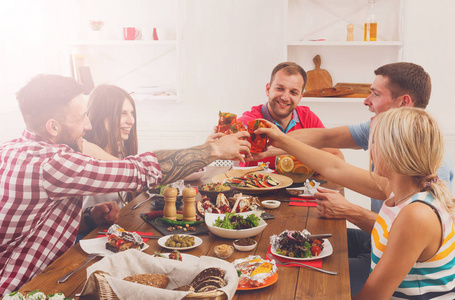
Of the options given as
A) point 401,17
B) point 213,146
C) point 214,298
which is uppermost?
point 401,17

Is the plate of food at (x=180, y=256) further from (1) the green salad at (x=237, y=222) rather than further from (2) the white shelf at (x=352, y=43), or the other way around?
(2) the white shelf at (x=352, y=43)

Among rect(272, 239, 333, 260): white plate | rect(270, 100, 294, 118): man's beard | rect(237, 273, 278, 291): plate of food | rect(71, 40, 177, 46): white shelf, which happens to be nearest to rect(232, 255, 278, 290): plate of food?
rect(237, 273, 278, 291): plate of food

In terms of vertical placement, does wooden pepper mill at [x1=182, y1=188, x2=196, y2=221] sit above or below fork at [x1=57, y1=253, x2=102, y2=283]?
above

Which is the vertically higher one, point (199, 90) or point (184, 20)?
point (184, 20)

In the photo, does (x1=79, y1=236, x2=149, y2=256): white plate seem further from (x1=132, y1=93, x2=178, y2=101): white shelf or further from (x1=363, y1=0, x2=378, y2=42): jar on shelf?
(x1=363, y1=0, x2=378, y2=42): jar on shelf

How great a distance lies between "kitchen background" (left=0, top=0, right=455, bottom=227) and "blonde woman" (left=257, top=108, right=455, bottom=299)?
244 cm

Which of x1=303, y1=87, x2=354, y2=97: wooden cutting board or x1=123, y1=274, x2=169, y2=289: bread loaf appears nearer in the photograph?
x1=123, y1=274, x2=169, y2=289: bread loaf

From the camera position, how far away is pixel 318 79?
3.81 metres

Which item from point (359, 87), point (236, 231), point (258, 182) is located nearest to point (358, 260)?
point (258, 182)

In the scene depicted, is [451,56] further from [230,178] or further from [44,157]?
[44,157]

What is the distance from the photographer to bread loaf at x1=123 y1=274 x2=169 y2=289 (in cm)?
101

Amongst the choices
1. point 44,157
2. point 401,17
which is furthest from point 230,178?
point 401,17

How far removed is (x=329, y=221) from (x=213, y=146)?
1.79 feet

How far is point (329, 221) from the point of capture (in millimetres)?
1731
